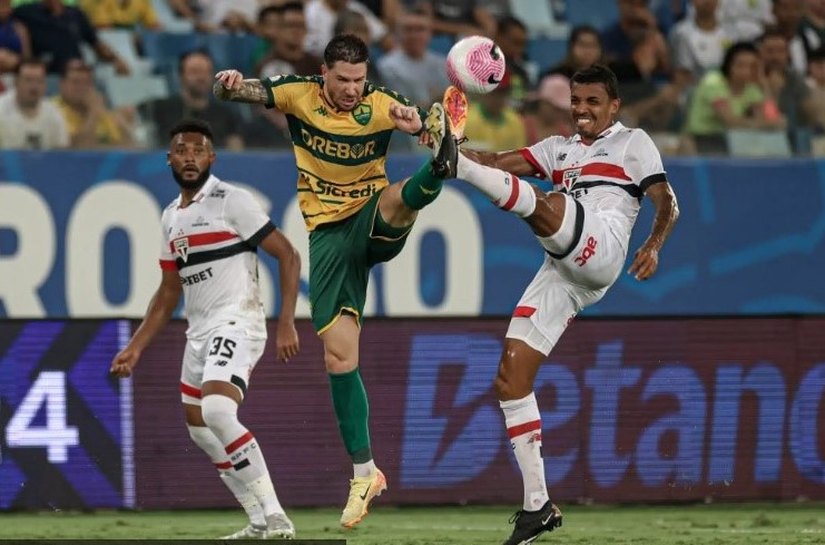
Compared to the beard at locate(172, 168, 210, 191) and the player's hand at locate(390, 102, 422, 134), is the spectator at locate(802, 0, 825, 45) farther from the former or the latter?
the player's hand at locate(390, 102, 422, 134)

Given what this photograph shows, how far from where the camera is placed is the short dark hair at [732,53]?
15344mm

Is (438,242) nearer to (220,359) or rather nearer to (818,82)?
(818,82)

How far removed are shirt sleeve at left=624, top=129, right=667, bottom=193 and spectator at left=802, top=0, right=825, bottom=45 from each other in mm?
7718

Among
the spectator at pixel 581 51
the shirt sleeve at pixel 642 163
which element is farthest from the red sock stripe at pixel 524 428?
the spectator at pixel 581 51

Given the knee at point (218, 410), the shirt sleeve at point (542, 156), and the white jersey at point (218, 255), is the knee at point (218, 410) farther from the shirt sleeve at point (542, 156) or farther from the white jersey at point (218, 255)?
the shirt sleeve at point (542, 156)

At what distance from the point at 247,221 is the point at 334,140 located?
1.03 metres

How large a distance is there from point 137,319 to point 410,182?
373 centimetres

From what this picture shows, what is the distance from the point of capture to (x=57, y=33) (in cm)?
1456

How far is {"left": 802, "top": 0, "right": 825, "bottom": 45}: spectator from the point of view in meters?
16.8

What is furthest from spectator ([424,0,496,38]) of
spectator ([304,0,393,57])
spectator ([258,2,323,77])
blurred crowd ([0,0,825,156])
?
spectator ([258,2,323,77])

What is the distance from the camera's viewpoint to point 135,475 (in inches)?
467

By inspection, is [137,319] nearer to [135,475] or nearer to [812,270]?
[135,475]

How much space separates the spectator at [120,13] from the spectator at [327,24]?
1.33 m

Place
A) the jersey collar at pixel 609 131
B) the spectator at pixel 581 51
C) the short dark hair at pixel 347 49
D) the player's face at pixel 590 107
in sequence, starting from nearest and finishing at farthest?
the short dark hair at pixel 347 49 → the player's face at pixel 590 107 → the jersey collar at pixel 609 131 → the spectator at pixel 581 51
